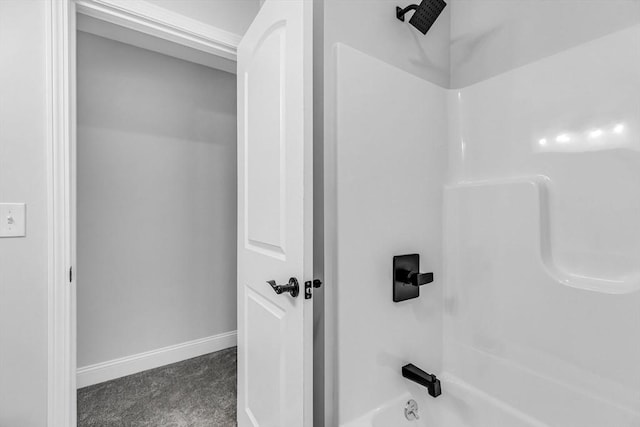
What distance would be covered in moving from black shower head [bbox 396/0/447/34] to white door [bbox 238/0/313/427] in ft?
1.63

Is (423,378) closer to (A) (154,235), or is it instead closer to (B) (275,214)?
(B) (275,214)

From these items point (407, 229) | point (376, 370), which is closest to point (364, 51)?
point (407, 229)

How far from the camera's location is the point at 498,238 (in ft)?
3.97

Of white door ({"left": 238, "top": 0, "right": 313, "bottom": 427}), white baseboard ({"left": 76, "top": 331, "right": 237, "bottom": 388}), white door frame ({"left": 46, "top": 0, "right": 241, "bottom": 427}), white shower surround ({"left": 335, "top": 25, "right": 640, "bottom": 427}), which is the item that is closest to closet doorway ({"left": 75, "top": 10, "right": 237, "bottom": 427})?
white baseboard ({"left": 76, "top": 331, "right": 237, "bottom": 388})

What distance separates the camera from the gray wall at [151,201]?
2006mm

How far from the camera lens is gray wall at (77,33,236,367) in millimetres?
2006

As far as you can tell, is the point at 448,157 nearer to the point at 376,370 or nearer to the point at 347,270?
the point at 347,270

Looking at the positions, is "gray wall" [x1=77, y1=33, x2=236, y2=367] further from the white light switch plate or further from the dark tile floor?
the white light switch plate

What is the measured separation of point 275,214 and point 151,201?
155cm

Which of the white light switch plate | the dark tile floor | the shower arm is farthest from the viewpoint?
the dark tile floor

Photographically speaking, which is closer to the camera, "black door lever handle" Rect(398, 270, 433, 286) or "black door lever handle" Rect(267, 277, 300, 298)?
"black door lever handle" Rect(267, 277, 300, 298)

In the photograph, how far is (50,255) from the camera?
1132 millimetres

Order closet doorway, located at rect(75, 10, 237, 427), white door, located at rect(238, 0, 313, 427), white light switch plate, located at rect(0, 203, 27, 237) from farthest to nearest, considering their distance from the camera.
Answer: closet doorway, located at rect(75, 10, 237, 427), white light switch plate, located at rect(0, 203, 27, 237), white door, located at rect(238, 0, 313, 427)

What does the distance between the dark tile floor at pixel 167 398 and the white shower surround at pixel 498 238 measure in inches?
43.1
